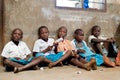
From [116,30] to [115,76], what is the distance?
207 cm

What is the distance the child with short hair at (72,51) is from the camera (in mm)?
3517

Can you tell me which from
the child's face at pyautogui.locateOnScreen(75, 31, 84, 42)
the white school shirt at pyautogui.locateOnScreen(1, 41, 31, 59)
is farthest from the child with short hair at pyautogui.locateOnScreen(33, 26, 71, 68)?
the child's face at pyautogui.locateOnScreen(75, 31, 84, 42)

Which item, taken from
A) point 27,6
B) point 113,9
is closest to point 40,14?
point 27,6

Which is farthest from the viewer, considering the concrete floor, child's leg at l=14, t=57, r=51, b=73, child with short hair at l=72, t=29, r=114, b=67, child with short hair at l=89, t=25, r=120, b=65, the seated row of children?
child with short hair at l=89, t=25, r=120, b=65

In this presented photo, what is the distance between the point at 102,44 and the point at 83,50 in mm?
774

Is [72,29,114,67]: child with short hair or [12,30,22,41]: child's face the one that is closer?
[12,30,22,41]: child's face

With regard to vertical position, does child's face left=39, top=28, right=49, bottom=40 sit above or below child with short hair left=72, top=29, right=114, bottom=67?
above

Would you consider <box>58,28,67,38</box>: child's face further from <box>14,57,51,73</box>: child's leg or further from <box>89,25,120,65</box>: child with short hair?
<box>14,57,51,73</box>: child's leg

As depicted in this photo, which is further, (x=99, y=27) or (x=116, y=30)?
(x=116, y=30)

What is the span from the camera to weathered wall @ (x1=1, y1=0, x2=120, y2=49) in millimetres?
3896

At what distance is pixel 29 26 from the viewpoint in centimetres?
405

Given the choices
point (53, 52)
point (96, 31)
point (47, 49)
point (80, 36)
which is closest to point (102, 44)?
point (96, 31)

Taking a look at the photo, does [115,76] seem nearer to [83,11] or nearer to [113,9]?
[83,11]

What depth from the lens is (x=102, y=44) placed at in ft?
15.4
